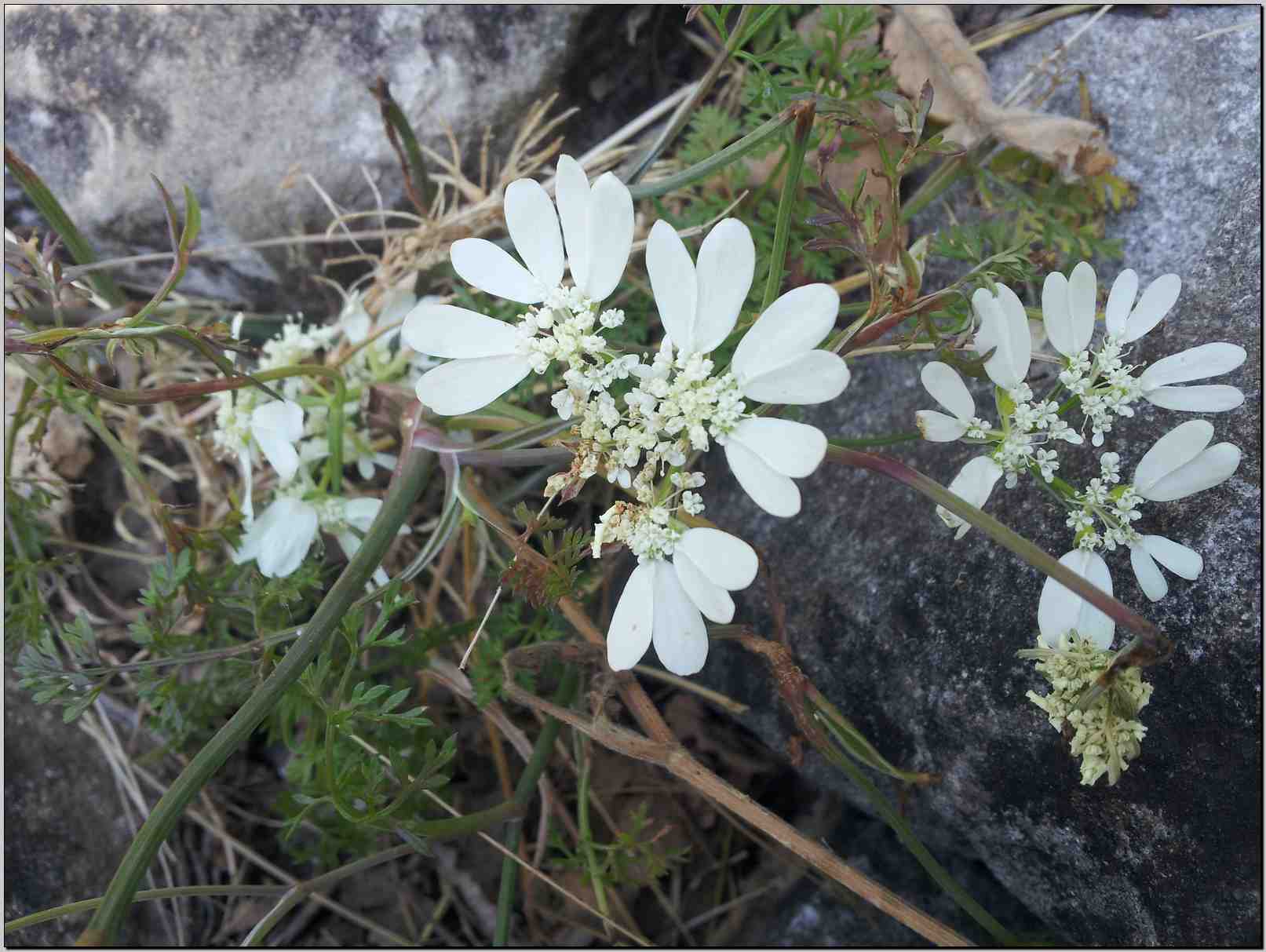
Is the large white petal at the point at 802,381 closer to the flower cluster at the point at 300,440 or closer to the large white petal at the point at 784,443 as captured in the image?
the large white petal at the point at 784,443

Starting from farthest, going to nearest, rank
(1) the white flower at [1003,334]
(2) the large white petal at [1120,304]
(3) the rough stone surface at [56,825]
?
(3) the rough stone surface at [56,825] < (2) the large white petal at [1120,304] < (1) the white flower at [1003,334]

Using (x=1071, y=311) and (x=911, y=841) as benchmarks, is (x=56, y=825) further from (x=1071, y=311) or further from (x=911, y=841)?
(x=1071, y=311)

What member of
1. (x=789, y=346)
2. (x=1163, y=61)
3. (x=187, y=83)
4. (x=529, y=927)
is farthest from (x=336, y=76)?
(x=529, y=927)

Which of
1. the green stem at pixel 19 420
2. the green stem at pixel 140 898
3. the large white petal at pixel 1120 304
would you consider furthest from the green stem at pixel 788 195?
the green stem at pixel 19 420

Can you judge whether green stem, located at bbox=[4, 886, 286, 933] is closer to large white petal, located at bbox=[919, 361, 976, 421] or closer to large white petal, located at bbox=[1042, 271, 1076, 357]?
large white petal, located at bbox=[919, 361, 976, 421]

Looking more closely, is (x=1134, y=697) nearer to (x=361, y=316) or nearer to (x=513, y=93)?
(x=361, y=316)

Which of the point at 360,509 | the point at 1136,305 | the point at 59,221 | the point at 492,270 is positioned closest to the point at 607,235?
the point at 492,270
